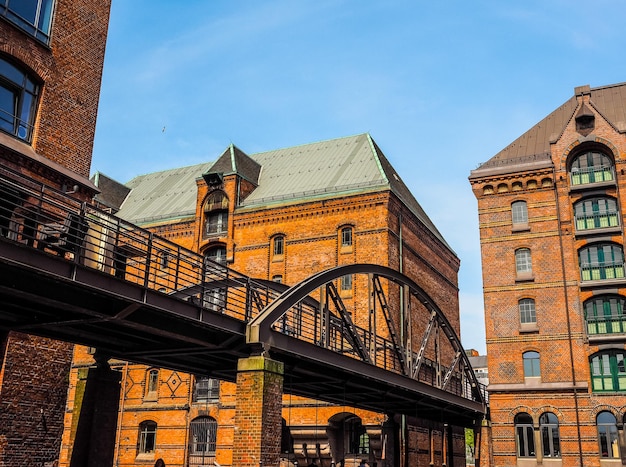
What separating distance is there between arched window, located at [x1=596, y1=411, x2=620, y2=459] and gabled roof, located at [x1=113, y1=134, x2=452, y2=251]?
1310 centimetres

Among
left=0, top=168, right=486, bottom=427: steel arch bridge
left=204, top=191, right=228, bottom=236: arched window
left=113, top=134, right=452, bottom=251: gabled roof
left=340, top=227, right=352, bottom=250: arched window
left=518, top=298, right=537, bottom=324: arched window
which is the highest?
left=113, top=134, right=452, bottom=251: gabled roof

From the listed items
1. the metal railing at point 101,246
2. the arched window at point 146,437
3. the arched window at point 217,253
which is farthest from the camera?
the arched window at point 217,253

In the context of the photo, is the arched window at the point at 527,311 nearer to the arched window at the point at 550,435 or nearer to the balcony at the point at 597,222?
the balcony at the point at 597,222

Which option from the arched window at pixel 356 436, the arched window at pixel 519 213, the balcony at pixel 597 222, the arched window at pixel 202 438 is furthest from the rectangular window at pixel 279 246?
the balcony at pixel 597 222

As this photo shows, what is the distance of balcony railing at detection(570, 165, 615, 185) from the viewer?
2942 cm

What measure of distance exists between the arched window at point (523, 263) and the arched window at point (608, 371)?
462 centimetres

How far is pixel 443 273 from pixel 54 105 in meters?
26.4

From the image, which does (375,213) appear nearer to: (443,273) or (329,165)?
(329,165)

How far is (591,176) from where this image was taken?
29.8 metres

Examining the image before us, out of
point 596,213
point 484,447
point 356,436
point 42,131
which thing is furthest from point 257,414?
point 596,213

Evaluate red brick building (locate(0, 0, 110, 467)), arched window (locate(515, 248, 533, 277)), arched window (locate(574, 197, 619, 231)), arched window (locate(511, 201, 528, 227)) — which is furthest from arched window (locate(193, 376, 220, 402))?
arched window (locate(574, 197, 619, 231))

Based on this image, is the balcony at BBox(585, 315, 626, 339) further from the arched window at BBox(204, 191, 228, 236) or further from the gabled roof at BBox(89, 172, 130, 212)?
the gabled roof at BBox(89, 172, 130, 212)

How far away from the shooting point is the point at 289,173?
36.8 m

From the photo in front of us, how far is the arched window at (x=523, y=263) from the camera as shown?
3008cm
